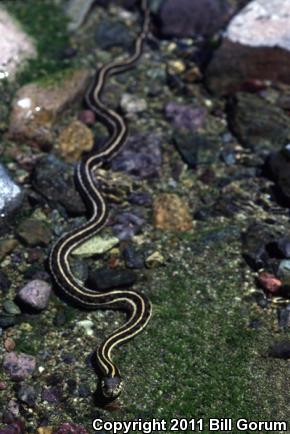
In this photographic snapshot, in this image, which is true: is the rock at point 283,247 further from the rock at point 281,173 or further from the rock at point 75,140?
the rock at point 75,140

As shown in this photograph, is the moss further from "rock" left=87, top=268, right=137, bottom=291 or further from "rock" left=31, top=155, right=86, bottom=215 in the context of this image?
"rock" left=87, top=268, right=137, bottom=291

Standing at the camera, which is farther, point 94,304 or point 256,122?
point 256,122

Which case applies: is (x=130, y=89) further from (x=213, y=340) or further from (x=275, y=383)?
(x=275, y=383)

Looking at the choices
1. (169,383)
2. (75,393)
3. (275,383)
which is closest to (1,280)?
(75,393)

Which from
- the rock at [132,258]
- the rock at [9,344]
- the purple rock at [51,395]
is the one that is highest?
the rock at [132,258]

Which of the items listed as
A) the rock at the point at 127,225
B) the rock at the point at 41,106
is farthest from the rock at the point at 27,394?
the rock at the point at 41,106

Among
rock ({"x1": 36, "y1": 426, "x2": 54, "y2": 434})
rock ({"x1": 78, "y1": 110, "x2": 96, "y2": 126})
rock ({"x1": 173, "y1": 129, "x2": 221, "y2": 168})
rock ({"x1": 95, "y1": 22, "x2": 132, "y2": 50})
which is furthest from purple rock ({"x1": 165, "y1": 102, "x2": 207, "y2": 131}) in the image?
rock ({"x1": 36, "y1": 426, "x2": 54, "y2": 434})
